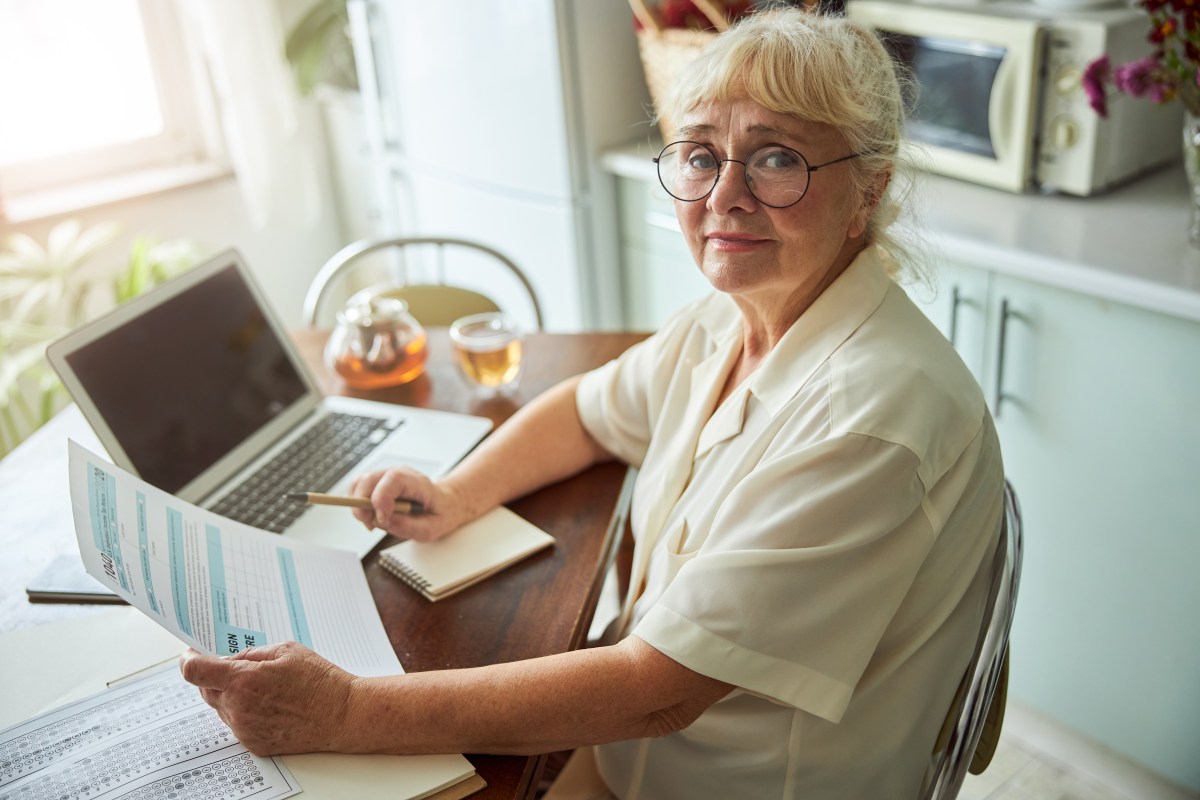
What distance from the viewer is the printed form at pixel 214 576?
996mm

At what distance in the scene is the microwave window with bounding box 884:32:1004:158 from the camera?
2.04 m

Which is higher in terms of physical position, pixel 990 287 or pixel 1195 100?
pixel 1195 100

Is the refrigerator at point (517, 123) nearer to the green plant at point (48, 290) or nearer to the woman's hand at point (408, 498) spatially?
the green plant at point (48, 290)

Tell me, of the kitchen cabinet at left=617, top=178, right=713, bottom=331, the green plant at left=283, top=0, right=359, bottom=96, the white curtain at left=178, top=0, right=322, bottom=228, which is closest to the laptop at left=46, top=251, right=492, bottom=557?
the kitchen cabinet at left=617, top=178, right=713, bottom=331

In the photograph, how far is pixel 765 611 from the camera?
981 millimetres

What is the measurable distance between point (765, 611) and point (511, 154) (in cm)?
188

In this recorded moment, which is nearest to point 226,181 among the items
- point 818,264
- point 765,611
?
point 818,264

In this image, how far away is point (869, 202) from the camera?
1180 mm

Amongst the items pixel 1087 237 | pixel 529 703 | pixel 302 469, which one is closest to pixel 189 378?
pixel 302 469

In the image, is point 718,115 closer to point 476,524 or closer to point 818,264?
point 818,264

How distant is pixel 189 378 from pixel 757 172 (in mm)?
800

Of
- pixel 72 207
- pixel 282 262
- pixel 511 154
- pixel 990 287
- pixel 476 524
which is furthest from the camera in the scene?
pixel 282 262

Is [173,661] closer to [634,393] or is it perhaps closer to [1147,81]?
[634,393]

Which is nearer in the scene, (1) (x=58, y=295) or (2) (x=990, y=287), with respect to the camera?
(2) (x=990, y=287)
